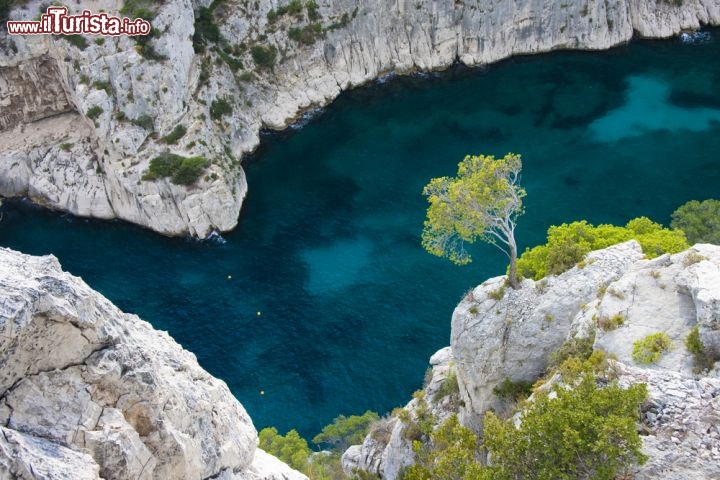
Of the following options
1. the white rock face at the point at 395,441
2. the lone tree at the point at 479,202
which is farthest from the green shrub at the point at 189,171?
the lone tree at the point at 479,202

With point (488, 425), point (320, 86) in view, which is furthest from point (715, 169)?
point (488, 425)

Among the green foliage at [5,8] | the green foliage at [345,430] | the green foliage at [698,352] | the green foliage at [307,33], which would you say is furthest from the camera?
the green foliage at [307,33]

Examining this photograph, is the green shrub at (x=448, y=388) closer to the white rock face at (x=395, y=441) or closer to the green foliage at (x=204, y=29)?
the white rock face at (x=395, y=441)

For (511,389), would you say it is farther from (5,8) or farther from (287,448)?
(5,8)

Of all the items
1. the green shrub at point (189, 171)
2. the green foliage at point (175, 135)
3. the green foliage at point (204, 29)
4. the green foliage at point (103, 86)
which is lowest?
the green shrub at point (189, 171)

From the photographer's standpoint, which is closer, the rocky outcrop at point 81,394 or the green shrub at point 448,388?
the rocky outcrop at point 81,394

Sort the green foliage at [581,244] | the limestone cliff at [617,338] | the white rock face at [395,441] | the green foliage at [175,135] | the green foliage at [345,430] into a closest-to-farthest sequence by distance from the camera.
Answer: the limestone cliff at [617,338], the white rock face at [395,441], the green foliage at [581,244], the green foliage at [345,430], the green foliage at [175,135]

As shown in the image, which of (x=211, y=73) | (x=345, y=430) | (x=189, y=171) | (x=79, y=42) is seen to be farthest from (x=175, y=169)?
(x=345, y=430)
